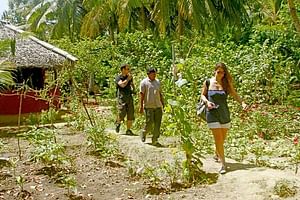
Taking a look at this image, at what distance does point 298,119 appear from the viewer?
11.9m

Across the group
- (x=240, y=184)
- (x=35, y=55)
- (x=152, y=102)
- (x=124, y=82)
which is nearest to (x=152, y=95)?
(x=152, y=102)

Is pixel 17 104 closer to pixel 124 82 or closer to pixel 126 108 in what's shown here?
pixel 126 108

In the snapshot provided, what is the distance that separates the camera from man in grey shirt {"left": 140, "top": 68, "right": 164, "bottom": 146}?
9352 mm

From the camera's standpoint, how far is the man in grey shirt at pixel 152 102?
935 centimetres

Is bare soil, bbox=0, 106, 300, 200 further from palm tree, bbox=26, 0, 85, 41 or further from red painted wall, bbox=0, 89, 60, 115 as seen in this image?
palm tree, bbox=26, 0, 85, 41

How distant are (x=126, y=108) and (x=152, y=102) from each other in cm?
136

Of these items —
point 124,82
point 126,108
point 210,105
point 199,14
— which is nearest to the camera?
point 210,105

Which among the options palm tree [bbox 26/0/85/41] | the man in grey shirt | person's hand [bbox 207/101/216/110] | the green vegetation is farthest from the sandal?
palm tree [bbox 26/0/85/41]

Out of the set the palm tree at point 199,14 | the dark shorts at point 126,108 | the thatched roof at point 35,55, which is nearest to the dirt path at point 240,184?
the dark shorts at point 126,108

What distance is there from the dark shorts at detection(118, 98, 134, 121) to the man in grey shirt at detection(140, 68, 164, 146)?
1.11 meters

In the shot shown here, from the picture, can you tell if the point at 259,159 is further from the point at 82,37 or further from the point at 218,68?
the point at 82,37

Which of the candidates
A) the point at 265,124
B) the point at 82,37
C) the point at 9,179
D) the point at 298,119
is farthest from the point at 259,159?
the point at 82,37

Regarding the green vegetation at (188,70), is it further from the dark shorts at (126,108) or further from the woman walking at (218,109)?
the dark shorts at (126,108)

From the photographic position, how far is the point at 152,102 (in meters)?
9.39
